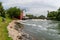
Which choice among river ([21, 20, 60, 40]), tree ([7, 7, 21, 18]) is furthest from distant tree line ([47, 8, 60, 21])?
river ([21, 20, 60, 40])

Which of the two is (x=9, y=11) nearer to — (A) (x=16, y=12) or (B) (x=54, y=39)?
(A) (x=16, y=12)

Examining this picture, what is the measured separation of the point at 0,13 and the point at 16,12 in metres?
42.2

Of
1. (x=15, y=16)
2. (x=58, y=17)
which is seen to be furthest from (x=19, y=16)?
(x=58, y=17)

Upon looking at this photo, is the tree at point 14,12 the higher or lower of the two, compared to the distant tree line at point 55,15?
higher

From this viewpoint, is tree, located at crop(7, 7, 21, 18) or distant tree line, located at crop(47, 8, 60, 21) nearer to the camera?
tree, located at crop(7, 7, 21, 18)

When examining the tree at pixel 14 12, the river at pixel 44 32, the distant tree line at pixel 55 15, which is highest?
the river at pixel 44 32

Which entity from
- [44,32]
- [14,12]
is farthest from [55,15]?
[44,32]

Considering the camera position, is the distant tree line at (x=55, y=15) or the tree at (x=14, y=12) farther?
the distant tree line at (x=55, y=15)

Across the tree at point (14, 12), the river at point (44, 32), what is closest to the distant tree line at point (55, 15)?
the tree at point (14, 12)

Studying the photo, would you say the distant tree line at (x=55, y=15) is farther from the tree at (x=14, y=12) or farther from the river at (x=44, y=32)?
the river at (x=44, y=32)

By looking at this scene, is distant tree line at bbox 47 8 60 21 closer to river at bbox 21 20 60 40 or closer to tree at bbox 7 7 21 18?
tree at bbox 7 7 21 18

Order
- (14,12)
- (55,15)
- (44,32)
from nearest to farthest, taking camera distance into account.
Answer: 1. (44,32)
2. (14,12)
3. (55,15)

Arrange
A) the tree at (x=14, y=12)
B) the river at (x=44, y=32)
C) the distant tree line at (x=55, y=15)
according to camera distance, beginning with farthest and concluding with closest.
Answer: the distant tree line at (x=55, y=15)
the tree at (x=14, y=12)
the river at (x=44, y=32)

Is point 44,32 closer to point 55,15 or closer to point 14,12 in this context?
point 14,12
